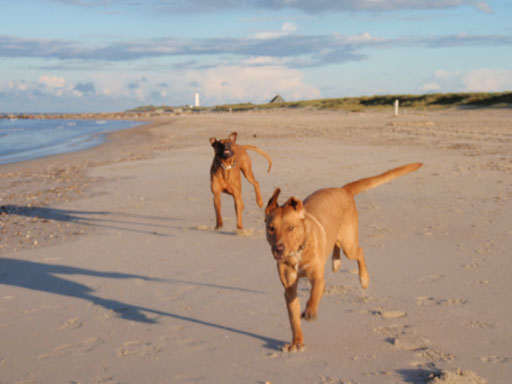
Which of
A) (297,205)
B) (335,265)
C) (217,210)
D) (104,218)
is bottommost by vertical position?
(104,218)

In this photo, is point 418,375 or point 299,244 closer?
point 418,375

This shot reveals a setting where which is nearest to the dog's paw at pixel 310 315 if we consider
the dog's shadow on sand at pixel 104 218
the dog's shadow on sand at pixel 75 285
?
the dog's shadow on sand at pixel 75 285

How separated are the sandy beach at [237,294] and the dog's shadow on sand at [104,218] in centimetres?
4

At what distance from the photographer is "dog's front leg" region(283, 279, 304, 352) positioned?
374 centimetres

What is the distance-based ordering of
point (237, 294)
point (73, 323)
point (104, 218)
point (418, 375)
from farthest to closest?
point (104, 218)
point (237, 294)
point (73, 323)
point (418, 375)

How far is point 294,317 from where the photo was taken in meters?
3.83

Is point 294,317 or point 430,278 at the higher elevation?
point 294,317

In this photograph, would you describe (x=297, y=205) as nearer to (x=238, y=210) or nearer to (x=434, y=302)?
(x=434, y=302)

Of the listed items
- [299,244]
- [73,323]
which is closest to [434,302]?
[299,244]

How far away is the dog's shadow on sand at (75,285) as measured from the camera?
4543 mm

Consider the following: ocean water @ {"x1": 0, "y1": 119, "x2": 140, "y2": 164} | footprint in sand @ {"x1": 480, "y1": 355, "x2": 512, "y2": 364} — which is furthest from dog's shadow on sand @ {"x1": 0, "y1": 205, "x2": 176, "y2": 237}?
ocean water @ {"x1": 0, "y1": 119, "x2": 140, "y2": 164}

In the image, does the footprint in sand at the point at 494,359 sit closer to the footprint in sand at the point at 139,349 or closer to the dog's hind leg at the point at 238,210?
the footprint in sand at the point at 139,349

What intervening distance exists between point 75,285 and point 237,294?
1804 mm

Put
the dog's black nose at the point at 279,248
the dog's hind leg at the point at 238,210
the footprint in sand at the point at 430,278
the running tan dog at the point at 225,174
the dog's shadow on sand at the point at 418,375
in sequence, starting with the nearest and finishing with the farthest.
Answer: the dog's shadow on sand at the point at 418,375 < the dog's black nose at the point at 279,248 < the footprint in sand at the point at 430,278 < the dog's hind leg at the point at 238,210 < the running tan dog at the point at 225,174
